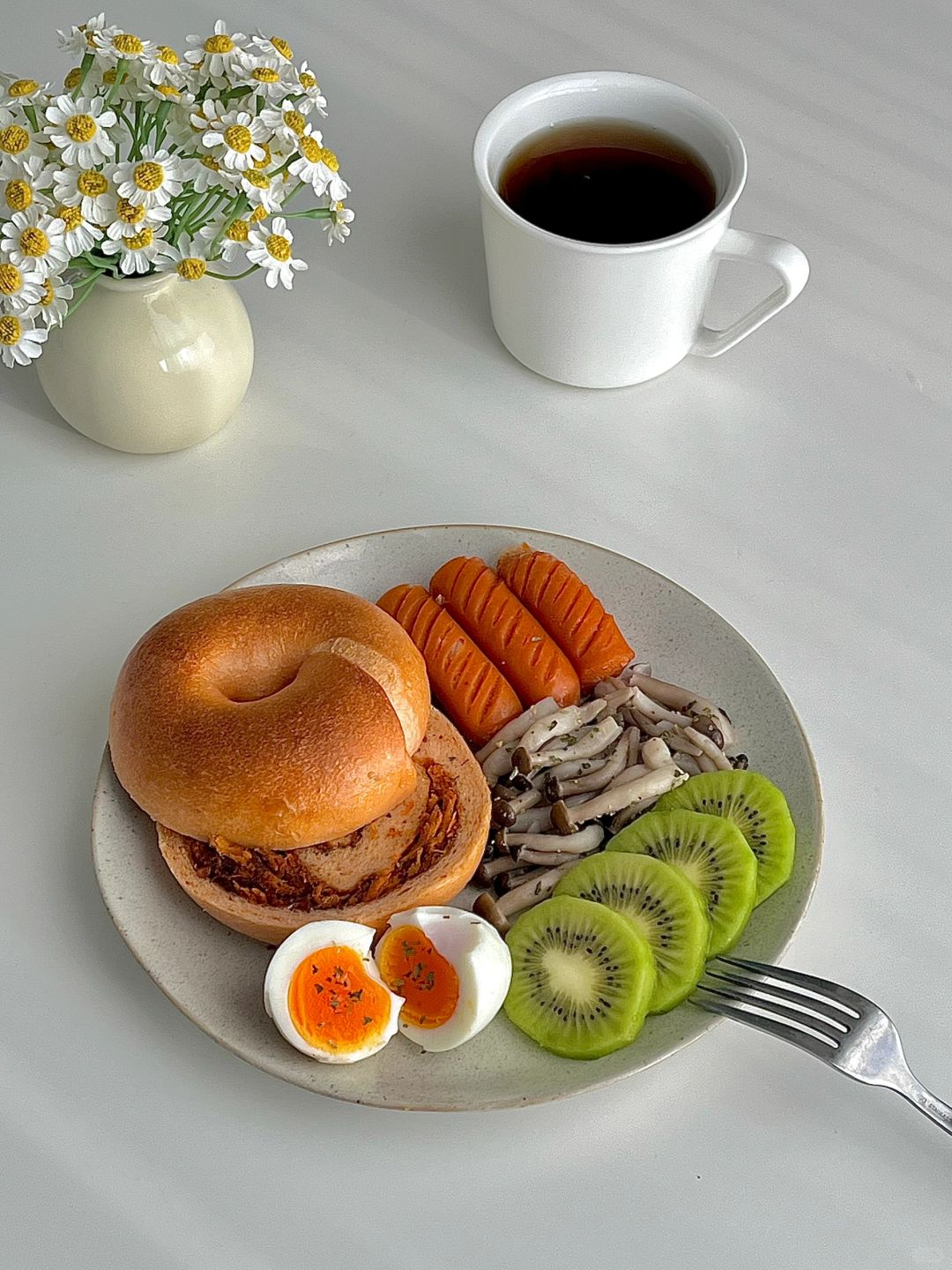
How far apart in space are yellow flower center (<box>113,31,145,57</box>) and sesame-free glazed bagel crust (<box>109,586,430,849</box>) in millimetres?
645

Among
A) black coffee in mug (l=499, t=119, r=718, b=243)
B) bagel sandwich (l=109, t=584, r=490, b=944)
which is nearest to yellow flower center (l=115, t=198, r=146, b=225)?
bagel sandwich (l=109, t=584, r=490, b=944)

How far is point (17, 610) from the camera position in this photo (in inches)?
76.7

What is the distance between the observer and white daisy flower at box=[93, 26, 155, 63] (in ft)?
5.30

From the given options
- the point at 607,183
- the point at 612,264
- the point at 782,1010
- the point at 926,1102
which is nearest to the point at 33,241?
the point at 612,264

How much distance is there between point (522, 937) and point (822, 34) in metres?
2.09

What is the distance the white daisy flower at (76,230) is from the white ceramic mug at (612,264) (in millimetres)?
594

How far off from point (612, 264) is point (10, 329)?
0.81m

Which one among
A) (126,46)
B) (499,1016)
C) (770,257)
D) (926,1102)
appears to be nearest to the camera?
(926,1102)

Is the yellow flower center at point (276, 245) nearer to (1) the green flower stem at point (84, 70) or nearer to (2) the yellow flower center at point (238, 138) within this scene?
(2) the yellow flower center at point (238, 138)

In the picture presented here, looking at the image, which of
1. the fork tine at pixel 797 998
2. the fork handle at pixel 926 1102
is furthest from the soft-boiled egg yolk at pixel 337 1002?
the fork handle at pixel 926 1102

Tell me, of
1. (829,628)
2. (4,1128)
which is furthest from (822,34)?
(4,1128)

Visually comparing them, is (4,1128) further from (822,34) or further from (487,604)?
(822,34)

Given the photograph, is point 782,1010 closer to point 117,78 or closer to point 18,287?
point 18,287

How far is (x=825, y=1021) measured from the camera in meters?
1.47
